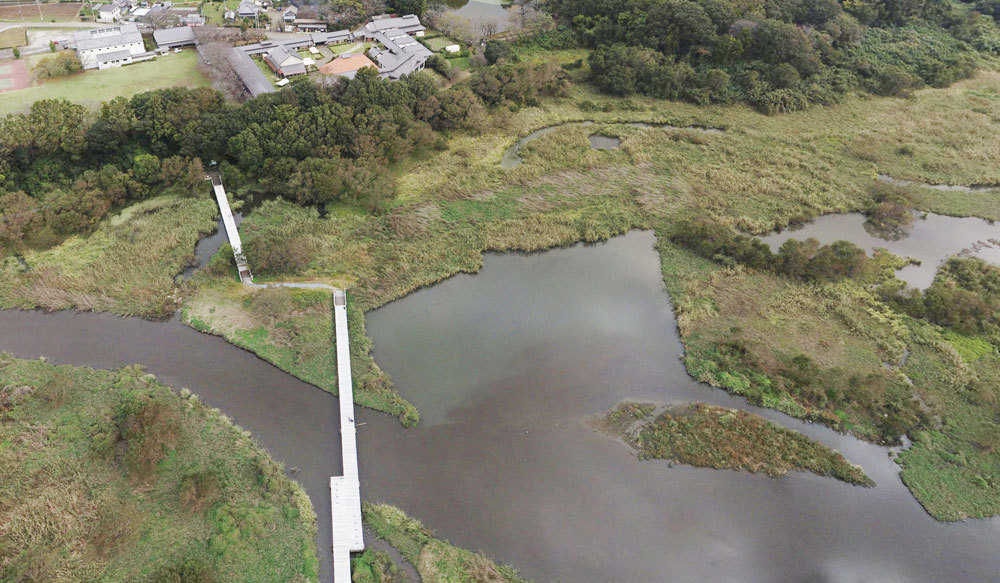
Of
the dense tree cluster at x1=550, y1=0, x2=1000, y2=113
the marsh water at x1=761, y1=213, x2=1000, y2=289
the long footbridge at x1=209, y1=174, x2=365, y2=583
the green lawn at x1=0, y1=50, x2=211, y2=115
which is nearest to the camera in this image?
the long footbridge at x1=209, y1=174, x2=365, y2=583

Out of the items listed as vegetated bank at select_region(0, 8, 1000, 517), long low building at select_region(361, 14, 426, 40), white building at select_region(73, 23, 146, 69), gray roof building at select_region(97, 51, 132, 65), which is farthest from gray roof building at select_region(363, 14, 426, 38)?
gray roof building at select_region(97, 51, 132, 65)

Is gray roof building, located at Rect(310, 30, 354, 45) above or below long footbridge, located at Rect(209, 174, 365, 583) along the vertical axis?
above

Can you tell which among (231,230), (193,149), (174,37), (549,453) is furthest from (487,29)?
(549,453)

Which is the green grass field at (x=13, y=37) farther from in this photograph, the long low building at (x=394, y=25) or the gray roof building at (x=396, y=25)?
the gray roof building at (x=396, y=25)

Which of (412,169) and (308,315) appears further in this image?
(412,169)

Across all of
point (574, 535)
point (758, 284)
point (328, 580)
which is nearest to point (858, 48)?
A: point (758, 284)

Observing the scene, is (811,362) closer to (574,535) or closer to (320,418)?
(574,535)

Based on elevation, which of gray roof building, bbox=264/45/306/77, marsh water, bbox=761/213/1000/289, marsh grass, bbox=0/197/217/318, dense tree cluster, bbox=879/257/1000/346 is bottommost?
dense tree cluster, bbox=879/257/1000/346

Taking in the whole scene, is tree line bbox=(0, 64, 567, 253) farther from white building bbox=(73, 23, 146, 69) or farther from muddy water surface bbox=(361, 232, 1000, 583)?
muddy water surface bbox=(361, 232, 1000, 583)
